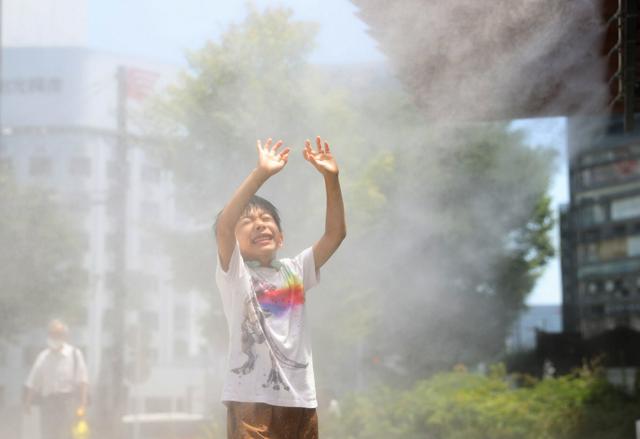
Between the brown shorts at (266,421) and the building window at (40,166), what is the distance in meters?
7.50

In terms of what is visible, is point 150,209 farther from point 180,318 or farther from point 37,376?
point 37,376

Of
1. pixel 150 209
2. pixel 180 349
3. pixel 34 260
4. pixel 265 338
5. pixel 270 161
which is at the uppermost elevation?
pixel 150 209

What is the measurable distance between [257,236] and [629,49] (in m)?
3.20

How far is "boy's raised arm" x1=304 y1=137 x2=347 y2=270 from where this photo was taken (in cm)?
275

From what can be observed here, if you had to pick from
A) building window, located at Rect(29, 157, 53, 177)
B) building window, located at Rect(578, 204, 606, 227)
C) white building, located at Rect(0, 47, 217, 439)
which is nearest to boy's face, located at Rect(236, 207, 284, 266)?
white building, located at Rect(0, 47, 217, 439)

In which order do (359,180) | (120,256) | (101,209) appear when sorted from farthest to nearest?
(101,209) < (120,256) < (359,180)

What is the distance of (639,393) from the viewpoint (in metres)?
7.71

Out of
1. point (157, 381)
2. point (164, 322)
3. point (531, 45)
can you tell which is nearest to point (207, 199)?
point (164, 322)

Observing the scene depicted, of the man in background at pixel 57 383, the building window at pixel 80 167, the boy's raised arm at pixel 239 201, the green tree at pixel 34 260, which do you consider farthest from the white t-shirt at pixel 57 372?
the boy's raised arm at pixel 239 201

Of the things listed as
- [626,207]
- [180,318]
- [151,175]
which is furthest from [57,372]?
[626,207]

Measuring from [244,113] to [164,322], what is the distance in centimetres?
274

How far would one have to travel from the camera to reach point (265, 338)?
8.73 feet

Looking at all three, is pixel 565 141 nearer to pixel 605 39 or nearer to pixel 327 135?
pixel 327 135

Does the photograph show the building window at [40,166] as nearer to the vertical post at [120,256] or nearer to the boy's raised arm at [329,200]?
the vertical post at [120,256]
